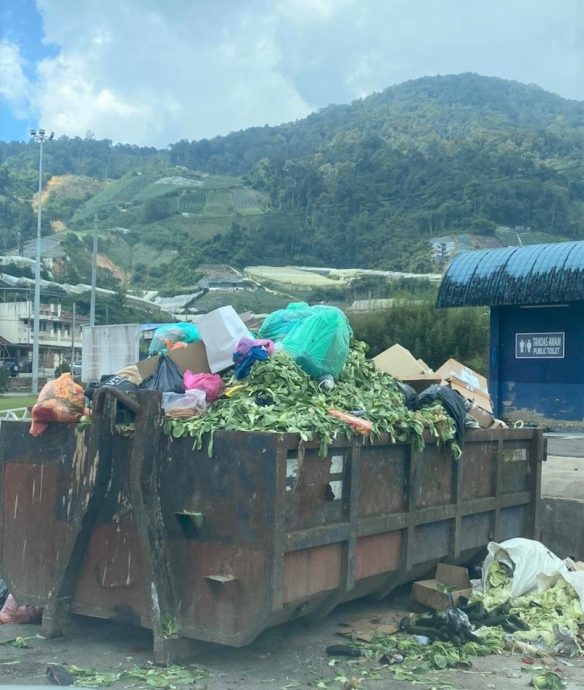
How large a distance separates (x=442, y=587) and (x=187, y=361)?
7.03 feet

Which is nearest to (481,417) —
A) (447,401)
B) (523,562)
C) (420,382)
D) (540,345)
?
(420,382)

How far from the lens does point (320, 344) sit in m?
5.33

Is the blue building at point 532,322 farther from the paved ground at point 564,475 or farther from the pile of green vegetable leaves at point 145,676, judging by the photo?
the pile of green vegetable leaves at point 145,676

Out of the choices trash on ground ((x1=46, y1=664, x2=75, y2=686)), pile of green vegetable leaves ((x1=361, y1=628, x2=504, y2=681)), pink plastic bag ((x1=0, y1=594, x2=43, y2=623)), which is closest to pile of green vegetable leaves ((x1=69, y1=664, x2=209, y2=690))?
trash on ground ((x1=46, y1=664, x2=75, y2=686))

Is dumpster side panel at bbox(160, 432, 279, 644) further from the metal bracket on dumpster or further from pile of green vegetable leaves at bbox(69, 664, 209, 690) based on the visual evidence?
pile of green vegetable leaves at bbox(69, 664, 209, 690)

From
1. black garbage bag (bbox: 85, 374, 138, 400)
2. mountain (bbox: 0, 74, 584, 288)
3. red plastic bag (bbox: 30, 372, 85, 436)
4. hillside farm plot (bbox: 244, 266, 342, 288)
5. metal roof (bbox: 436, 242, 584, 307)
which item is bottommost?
red plastic bag (bbox: 30, 372, 85, 436)

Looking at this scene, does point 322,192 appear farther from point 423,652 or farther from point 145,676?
point 145,676

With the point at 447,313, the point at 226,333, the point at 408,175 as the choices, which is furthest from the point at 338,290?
the point at 226,333

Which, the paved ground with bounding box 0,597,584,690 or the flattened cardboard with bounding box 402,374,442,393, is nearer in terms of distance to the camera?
the paved ground with bounding box 0,597,584,690

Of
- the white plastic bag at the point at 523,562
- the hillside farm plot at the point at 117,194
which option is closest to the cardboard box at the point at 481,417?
the white plastic bag at the point at 523,562

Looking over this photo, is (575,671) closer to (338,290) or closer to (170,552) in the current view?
(170,552)

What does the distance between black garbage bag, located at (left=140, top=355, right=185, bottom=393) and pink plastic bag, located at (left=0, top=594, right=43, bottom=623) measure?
143 cm

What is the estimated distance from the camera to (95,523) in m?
4.49

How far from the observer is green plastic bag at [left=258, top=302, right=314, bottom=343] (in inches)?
230
